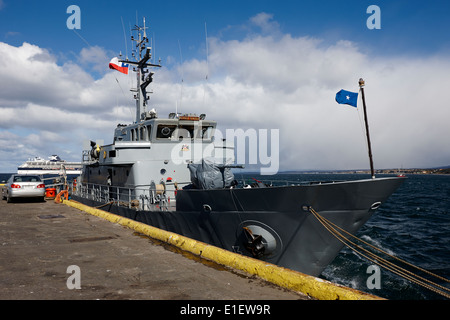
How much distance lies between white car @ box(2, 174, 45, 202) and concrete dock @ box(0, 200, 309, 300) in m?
9.59

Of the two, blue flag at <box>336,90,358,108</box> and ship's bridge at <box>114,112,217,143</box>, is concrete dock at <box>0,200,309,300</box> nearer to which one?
blue flag at <box>336,90,358,108</box>

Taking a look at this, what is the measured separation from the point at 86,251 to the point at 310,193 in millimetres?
5406

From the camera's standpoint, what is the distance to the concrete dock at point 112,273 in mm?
4457

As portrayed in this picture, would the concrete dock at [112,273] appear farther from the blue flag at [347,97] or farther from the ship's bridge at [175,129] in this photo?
the ship's bridge at [175,129]

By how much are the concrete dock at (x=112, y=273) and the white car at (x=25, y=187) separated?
31.5 feet

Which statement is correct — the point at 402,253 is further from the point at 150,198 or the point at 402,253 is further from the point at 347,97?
the point at 150,198

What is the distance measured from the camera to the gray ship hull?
285 inches

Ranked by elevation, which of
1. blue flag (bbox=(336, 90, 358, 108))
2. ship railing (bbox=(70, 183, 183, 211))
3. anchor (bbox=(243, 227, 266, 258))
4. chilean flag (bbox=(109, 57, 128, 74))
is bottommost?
anchor (bbox=(243, 227, 266, 258))

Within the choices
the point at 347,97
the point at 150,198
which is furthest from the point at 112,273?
the point at 150,198

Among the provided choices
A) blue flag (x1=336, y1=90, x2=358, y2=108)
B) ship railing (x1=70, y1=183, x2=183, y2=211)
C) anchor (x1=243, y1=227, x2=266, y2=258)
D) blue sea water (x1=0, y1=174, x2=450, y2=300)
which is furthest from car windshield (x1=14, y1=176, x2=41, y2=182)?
blue flag (x1=336, y1=90, x2=358, y2=108)

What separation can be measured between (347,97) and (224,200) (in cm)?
419

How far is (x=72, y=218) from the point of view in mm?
12430
